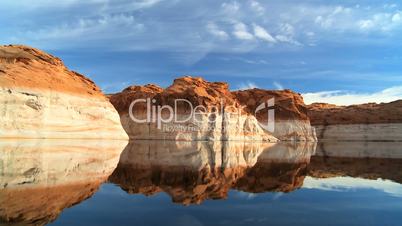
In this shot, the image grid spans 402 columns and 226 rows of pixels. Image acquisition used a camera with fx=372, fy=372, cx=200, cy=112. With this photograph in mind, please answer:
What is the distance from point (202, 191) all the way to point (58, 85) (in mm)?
39475

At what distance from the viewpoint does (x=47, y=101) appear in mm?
42844

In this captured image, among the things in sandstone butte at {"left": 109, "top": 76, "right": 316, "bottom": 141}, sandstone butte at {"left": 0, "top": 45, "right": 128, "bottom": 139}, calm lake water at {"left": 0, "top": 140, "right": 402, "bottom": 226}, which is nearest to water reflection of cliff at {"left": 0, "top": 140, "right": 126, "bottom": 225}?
calm lake water at {"left": 0, "top": 140, "right": 402, "bottom": 226}

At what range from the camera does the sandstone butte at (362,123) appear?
9006 centimetres

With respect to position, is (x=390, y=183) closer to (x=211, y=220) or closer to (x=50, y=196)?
(x=211, y=220)

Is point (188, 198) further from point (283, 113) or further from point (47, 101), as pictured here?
point (283, 113)

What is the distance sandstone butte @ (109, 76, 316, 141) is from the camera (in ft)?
223

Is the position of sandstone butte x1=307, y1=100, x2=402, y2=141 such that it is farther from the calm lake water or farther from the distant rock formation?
the calm lake water

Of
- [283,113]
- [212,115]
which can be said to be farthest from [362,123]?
[212,115]

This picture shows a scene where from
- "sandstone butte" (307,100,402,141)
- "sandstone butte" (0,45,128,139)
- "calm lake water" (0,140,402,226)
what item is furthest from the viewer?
"sandstone butte" (307,100,402,141)

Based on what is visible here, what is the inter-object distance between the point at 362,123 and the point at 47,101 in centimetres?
7845

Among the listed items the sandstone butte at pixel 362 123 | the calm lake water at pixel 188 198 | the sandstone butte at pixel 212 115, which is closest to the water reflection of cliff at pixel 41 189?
the calm lake water at pixel 188 198

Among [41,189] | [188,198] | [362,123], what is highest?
[362,123]

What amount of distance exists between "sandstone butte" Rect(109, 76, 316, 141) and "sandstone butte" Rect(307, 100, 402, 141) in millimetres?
12497

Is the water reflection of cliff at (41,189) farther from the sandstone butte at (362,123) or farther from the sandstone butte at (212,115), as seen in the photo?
the sandstone butte at (362,123)
